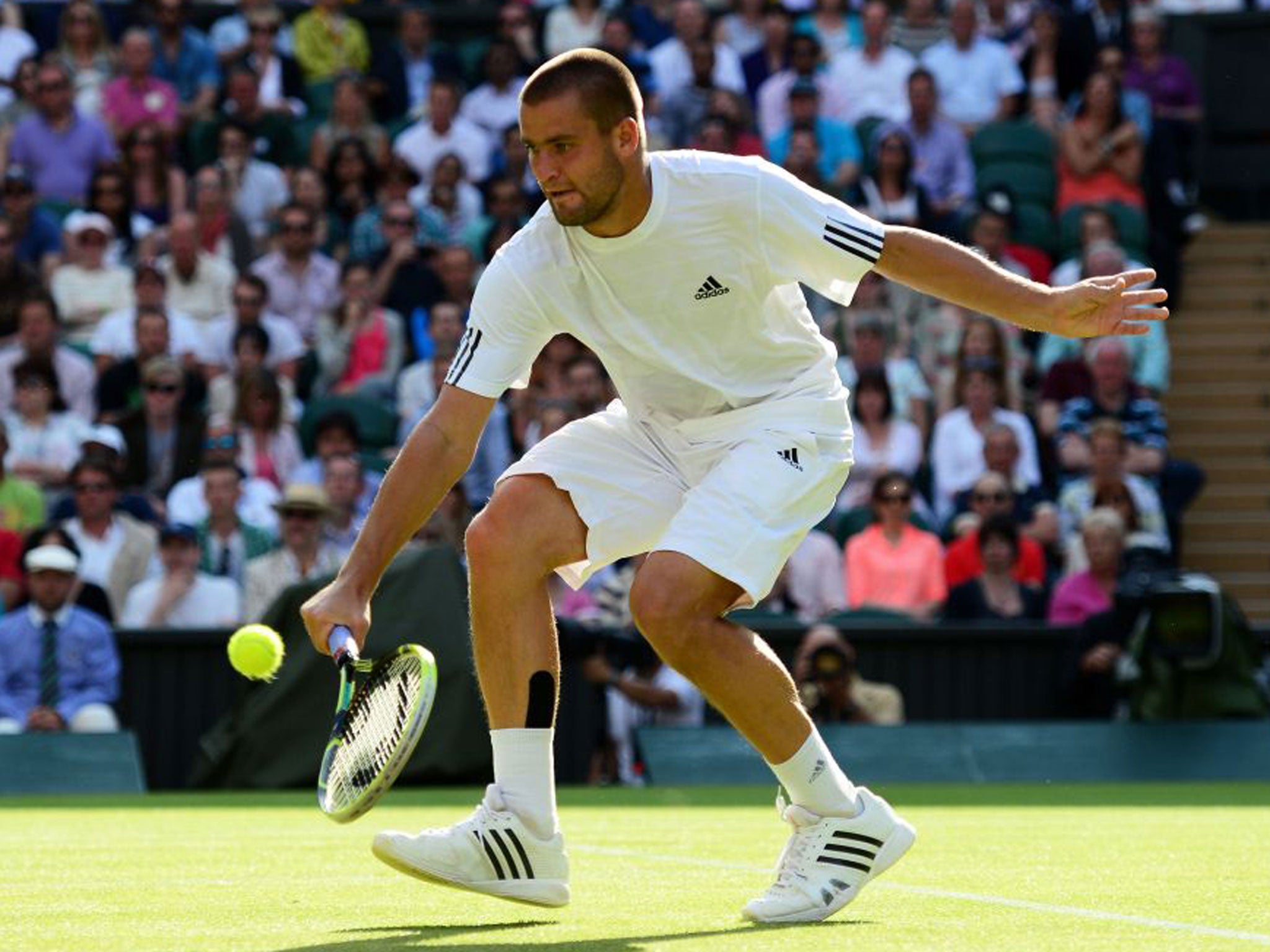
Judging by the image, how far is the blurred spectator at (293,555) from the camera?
43.7ft

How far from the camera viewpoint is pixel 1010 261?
647 inches

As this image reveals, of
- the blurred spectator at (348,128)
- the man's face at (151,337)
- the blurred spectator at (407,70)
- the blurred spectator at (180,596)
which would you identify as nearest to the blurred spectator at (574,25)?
the blurred spectator at (407,70)

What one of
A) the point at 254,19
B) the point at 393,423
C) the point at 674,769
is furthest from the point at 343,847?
the point at 254,19

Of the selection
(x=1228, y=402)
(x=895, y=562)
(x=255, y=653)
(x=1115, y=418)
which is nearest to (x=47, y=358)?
(x=895, y=562)

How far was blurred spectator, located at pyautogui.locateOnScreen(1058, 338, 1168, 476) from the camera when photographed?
14.9 m

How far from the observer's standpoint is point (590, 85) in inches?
217

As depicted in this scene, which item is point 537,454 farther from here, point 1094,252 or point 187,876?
point 1094,252

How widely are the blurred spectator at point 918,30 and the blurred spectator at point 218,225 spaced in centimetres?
555

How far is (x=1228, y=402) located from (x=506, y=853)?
513 inches

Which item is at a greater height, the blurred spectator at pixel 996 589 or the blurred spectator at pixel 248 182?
the blurred spectator at pixel 248 182

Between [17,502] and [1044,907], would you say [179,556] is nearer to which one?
[17,502]

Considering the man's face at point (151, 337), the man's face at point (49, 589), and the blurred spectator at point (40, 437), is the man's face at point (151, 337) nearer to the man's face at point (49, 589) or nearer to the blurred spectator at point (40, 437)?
the blurred spectator at point (40, 437)

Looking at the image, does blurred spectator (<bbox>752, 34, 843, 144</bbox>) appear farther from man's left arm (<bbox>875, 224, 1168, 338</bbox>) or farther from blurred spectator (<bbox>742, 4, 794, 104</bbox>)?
man's left arm (<bbox>875, 224, 1168, 338</bbox>)

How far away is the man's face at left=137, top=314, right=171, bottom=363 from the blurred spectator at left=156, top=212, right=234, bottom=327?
0.80 metres
